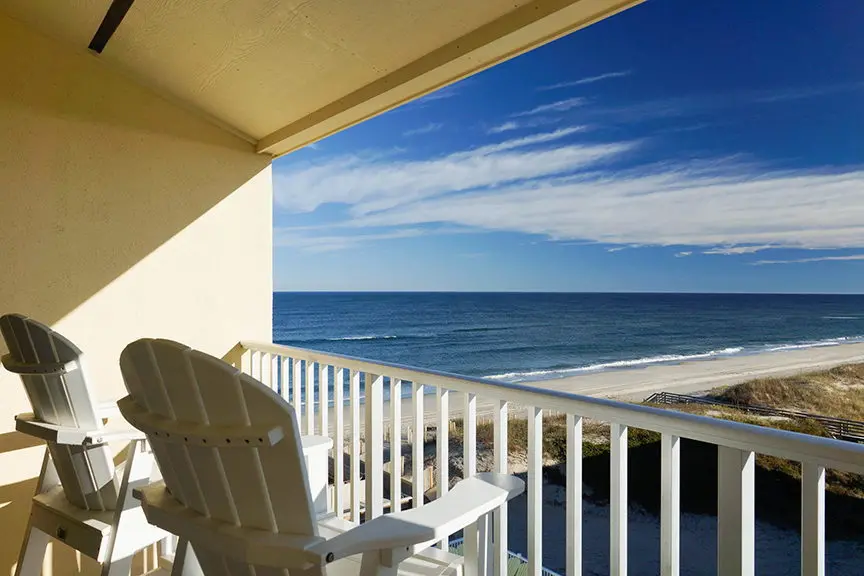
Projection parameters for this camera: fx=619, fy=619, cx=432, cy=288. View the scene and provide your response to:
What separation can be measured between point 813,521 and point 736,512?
173 mm

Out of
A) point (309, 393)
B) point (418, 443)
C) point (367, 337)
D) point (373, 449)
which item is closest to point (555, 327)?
point (367, 337)

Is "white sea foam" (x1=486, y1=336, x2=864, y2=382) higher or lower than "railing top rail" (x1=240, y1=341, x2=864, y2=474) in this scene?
lower

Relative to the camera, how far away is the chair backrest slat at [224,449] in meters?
1.16

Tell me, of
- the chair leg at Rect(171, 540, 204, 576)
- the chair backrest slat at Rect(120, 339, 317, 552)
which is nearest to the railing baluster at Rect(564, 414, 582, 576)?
the chair backrest slat at Rect(120, 339, 317, 552)

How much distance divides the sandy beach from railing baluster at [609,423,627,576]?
1955 cm

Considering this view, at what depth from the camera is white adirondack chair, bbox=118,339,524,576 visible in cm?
114

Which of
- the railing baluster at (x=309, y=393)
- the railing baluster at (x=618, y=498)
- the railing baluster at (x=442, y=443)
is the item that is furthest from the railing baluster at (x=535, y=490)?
the railing baluster at (x=309, y=393)

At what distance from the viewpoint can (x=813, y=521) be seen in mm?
1138

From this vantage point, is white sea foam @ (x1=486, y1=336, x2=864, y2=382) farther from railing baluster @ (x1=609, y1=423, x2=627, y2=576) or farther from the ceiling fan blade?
railing baluster @ (x1=609, y1=423, x2=627, y2=576)

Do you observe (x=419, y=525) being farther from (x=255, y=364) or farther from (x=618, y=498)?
(x=255, y=364)

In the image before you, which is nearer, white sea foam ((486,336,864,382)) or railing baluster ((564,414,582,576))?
railing baluster ((564,414,582,576))

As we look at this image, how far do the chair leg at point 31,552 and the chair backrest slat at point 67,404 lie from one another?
0.22 meters

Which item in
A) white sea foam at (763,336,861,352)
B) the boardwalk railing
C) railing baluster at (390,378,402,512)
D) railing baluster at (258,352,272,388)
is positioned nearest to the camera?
railing baluster at (390,378,402,512)

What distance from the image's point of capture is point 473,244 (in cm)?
3042
